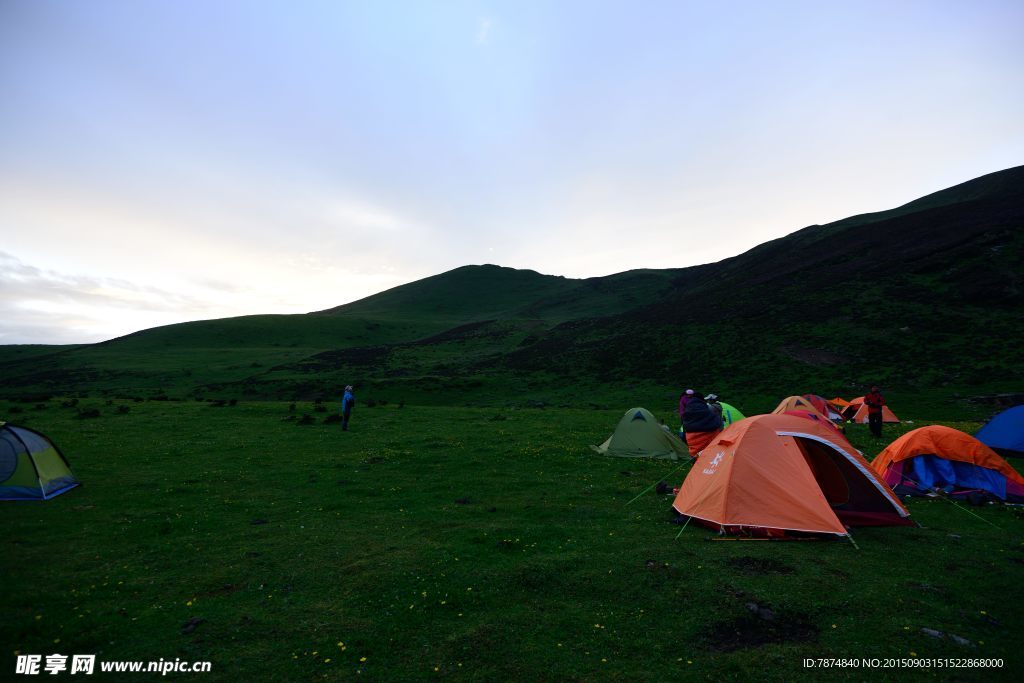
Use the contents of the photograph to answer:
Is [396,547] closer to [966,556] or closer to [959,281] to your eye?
[966,556]

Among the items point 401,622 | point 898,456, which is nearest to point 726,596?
point 401,622

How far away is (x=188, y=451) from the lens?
24.1m

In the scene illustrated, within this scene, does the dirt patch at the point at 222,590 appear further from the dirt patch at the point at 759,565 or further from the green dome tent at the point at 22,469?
the green dome tent at the point at 22,469

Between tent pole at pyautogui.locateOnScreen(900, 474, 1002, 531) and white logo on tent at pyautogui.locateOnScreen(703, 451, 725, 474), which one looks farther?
white logo on tent at pyautogui.locateOnScreen(703, 451, 725, 474)

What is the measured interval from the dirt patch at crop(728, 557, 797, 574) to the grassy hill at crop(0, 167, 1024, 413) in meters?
37.4

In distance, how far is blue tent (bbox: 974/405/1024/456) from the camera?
68.3ft

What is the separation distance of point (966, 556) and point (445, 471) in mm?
15566

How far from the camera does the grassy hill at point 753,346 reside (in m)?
Result: 48.9

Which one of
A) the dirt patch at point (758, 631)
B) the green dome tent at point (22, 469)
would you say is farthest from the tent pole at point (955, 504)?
the green dome tent at point (22, 469)

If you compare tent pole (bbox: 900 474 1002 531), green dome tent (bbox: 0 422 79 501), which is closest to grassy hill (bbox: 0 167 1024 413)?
tent pole (bbox: 900 474 1002 531)

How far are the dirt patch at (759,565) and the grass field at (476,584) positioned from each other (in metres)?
0.06

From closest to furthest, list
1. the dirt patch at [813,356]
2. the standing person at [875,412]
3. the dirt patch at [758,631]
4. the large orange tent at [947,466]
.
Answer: the dirt patch at [758,631] → the large orange tent at [947,466] → the standing person at [875,412] → the dirt patch at [813,356]

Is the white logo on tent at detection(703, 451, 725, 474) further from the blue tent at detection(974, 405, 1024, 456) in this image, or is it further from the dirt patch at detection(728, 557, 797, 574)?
the blue tent at detection(974, 405, 1024, 456)

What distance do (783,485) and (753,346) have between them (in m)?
52.6
